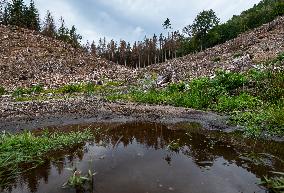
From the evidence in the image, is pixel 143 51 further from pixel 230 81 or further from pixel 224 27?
pixel 230 81

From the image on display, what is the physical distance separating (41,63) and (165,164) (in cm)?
3429

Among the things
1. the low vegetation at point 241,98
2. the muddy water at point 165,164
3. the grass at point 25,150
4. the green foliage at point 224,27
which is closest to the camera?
the muddy water at point 165,164

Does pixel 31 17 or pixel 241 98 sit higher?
pixel 31 17

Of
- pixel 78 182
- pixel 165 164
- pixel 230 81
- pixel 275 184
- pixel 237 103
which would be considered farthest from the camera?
pixel 230 81

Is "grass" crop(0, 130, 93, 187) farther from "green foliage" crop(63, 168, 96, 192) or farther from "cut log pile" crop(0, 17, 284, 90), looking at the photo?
"cut log pile" crop(0, 17, 284, 90)

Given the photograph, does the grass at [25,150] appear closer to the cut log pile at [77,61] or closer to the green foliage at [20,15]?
the cut log pile at [77,61]

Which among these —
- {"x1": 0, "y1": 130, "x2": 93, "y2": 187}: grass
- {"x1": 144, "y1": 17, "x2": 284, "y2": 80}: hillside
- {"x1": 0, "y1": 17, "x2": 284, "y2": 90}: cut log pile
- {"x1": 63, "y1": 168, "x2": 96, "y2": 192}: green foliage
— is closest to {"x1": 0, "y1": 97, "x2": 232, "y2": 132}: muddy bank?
{"x1": 0, "y1": 130, "x2": 93, "y2": 187}: grass

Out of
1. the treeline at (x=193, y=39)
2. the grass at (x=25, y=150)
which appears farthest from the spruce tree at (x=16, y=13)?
the grass at (x=25, y=150)

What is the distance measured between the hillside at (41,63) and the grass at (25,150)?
22539 mm

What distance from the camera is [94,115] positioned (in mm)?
15961

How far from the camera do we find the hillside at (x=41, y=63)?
1373 inches

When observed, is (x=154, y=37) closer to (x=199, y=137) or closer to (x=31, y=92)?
(x=31, y=92)

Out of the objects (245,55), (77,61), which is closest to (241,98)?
(245,55)

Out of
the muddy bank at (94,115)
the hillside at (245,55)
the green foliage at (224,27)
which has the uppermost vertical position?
the green foliage at (224,27)
